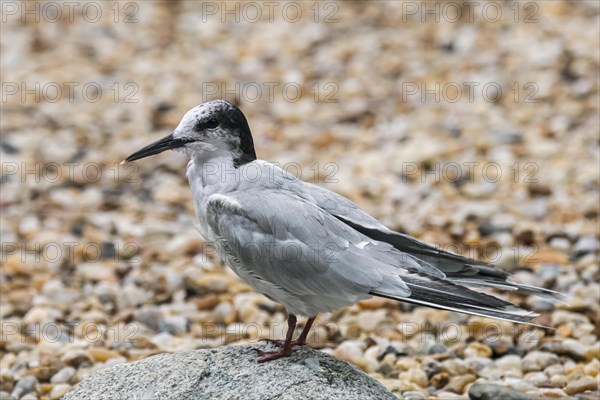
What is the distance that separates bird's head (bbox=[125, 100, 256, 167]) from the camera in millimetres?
4258

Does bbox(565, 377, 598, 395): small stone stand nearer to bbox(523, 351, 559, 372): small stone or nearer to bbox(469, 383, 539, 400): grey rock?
bbox(523, 351, 559, 372): small stone

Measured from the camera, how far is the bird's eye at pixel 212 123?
4258 millimetres

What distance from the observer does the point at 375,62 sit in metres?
9.79

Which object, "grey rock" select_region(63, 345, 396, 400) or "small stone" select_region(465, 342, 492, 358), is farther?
"small stone" select_region(465, 342, 492, 358)

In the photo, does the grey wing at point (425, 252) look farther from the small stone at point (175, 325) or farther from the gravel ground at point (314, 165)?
the small stone at point (175, 325)

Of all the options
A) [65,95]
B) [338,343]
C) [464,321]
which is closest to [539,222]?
[464,321]

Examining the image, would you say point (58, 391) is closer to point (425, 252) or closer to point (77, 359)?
point (77, 359)

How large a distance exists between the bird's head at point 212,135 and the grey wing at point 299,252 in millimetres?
244

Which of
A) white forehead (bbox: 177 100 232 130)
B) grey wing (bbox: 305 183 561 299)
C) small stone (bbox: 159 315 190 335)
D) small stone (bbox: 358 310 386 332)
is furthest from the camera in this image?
small stone (bbox: 159 315 190 335)

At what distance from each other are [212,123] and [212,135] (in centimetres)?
5

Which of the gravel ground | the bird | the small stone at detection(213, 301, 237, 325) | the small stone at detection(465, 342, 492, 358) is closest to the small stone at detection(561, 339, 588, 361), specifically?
the gravel ground

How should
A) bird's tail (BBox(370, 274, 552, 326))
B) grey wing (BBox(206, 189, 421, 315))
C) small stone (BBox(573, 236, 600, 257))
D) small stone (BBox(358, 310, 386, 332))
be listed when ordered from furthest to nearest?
small stone (BBox(573, 236, 600, 257)), small stone (BBox(358, 310, 386, 332)), grey wing (BBox(206, 189, 421, 315)), bird's tail (BBox(370, 274, 552, 326))

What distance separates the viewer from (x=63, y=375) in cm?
501

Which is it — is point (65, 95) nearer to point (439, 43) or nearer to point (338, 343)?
point (439, 43)
